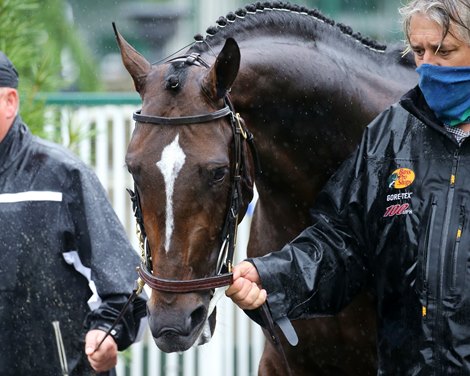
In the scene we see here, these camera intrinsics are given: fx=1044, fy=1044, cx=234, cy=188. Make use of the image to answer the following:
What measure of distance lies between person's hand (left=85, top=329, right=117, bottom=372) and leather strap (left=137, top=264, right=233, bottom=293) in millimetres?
788

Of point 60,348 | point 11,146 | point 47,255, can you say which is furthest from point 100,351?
point 11,146

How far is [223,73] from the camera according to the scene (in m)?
3.19

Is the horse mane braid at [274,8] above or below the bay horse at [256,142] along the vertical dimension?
above

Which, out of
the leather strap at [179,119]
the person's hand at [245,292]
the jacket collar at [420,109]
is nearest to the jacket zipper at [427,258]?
the jacket collar at [420,109]

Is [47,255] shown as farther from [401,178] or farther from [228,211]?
[401,178]

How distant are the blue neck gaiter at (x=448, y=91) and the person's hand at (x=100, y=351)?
1499 millimetres

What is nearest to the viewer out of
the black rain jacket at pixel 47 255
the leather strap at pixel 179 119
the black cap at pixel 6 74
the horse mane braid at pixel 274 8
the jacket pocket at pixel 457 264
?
the jacket pocket at pixel 457 264

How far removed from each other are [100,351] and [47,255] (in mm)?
526

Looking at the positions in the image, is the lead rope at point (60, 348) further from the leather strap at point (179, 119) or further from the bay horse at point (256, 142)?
the leather strap at point (179, 119)

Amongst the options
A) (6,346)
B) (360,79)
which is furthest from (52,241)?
(360,79)

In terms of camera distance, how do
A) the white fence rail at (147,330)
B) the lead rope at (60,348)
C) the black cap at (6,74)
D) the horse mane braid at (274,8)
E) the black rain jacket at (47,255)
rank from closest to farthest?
1. the horse mane braid at (274,8)
2. the lead rope at (60,348)
3. the black rain jacket at (47,255)
4. the black cap at (6,74)
5. the white fence rail at (147,330)

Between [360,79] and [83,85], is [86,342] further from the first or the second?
[83,85]

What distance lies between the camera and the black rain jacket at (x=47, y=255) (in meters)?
4.05

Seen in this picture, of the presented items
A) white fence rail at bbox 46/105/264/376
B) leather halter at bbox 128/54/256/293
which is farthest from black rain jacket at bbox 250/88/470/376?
white fence rail at bbox 46/105/264/376
